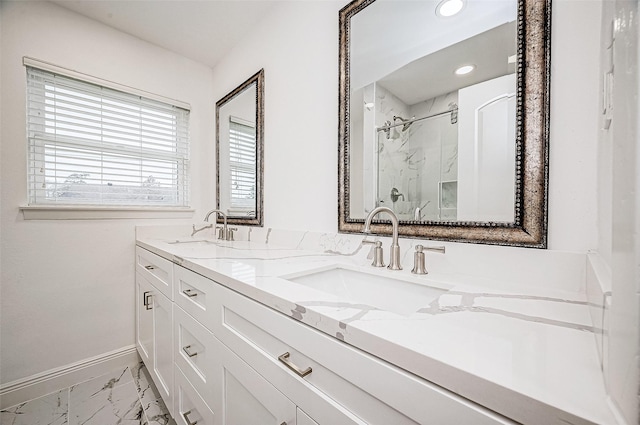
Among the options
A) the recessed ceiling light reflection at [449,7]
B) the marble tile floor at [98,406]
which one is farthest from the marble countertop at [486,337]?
the marble tile floor at [98,406]

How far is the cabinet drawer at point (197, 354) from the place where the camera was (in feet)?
2.97

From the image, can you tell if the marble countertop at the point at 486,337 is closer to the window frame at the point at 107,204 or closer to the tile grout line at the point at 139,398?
the tile grout line at the point at 139,398

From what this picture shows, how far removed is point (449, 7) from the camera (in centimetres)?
92

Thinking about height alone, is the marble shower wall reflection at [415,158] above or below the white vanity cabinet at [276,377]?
above

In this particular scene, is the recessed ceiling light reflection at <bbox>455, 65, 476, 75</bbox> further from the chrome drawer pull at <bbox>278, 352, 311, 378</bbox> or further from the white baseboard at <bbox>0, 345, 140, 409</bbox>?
the white baseboard at <bbox>0, 345, 140, 409</bbox>

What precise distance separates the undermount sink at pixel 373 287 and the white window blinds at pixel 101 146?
167 centimetres

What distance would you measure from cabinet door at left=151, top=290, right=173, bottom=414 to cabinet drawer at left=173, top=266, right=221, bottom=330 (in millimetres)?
160

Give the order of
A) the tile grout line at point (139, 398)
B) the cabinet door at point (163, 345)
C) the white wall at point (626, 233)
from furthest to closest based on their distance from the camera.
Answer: the tile grout line at point (139, 398)
the cabinet door at point (163, 345)
the white wall at point (626, 233)

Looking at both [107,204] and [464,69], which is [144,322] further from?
[464,69]

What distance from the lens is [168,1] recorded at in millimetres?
1624

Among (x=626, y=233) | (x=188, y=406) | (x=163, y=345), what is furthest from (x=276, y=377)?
(x=163, y=345)

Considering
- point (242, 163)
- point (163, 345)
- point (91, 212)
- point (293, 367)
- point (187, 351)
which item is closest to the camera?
point (293, 367)

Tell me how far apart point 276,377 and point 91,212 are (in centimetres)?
183

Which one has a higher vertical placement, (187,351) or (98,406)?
(187,351)
